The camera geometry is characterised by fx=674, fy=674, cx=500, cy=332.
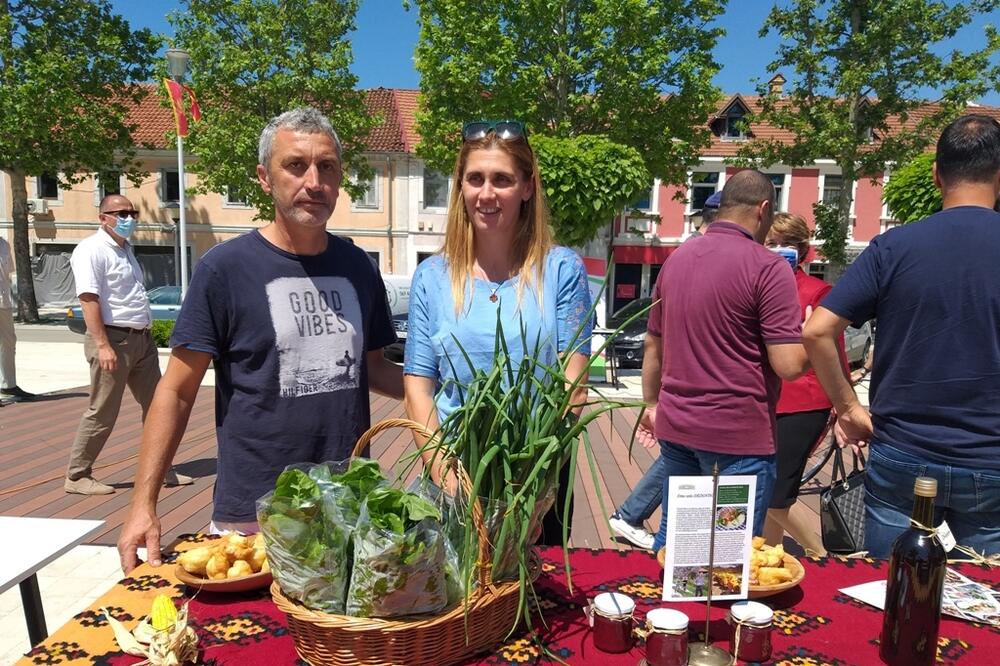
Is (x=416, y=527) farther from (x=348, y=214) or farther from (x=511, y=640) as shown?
(x=348, y=214)

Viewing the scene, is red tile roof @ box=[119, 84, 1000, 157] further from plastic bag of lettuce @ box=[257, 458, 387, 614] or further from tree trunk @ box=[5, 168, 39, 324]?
plastic bag of lettuce @ box=[257, 458, 387, 614]

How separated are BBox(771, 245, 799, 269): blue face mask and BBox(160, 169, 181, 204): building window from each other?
24.7m

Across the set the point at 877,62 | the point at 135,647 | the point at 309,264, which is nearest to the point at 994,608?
the point at 135,647

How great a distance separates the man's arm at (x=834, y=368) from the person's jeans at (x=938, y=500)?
185 mm

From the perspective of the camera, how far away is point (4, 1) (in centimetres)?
1677

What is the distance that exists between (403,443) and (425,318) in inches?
165

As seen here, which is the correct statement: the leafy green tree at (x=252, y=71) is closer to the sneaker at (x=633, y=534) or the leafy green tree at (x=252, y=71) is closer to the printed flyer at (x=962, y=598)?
the sneaker at (x=633, y=534)

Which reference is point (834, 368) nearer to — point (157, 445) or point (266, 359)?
point (266, 359)

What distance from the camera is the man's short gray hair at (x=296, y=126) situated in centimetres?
181

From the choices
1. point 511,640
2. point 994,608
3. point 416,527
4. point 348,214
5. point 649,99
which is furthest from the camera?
point 348,214

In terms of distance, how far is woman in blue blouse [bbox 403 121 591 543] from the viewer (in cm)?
187

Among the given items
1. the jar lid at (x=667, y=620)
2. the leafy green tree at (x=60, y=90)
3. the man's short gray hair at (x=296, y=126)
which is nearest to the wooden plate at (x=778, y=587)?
the jar lid at (x=667, y=620)

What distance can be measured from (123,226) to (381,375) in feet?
11.2

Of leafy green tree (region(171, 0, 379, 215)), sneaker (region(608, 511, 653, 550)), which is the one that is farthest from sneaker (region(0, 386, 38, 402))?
leafy green tree (region(171, 0, 379, 215))
